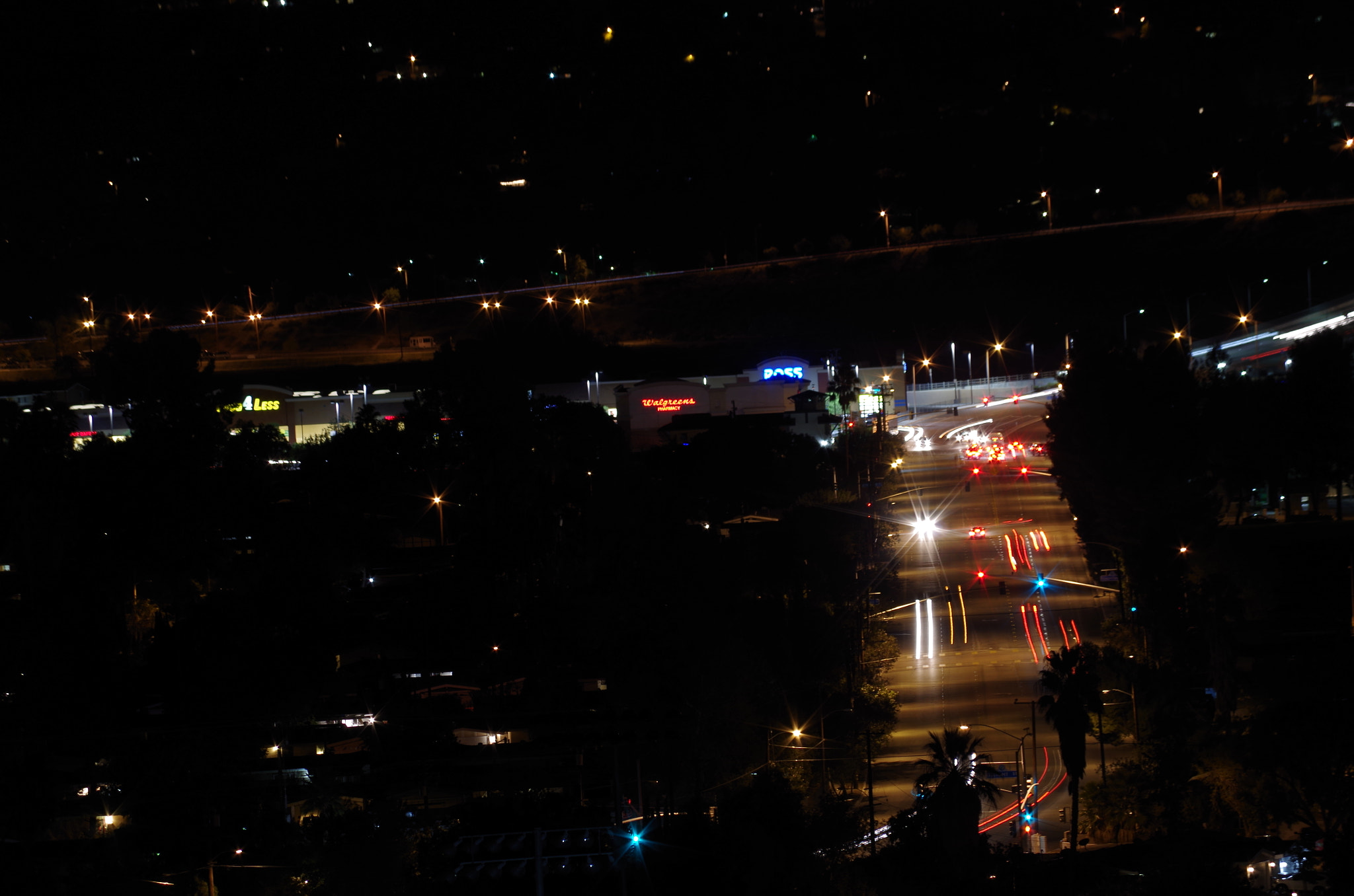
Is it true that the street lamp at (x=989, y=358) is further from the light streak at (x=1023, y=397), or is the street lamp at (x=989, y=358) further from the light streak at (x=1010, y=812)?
the light streak at (x=1010, y=812)

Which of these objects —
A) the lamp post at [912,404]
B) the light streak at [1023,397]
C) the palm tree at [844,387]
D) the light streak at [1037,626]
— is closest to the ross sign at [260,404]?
Answer: the palm tree at [844,387]

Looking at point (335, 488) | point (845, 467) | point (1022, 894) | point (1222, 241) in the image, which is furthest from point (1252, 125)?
point (1022, 894)

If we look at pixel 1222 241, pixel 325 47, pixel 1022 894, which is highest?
pixel 325 47

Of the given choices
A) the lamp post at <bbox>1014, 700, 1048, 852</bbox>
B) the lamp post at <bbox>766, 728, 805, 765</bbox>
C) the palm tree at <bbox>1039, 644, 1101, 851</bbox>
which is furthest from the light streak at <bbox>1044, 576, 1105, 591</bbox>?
the palm tree at <bbox>1039, 644, 1101, 851</bbox>

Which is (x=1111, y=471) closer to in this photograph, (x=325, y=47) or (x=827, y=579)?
(x=827, y=579)

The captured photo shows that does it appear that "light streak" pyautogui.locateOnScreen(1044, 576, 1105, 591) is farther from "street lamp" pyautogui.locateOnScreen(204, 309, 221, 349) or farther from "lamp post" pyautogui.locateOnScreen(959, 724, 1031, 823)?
"street lamp" pyautogui.locateOnScreen(204, 309, 221, 349)
